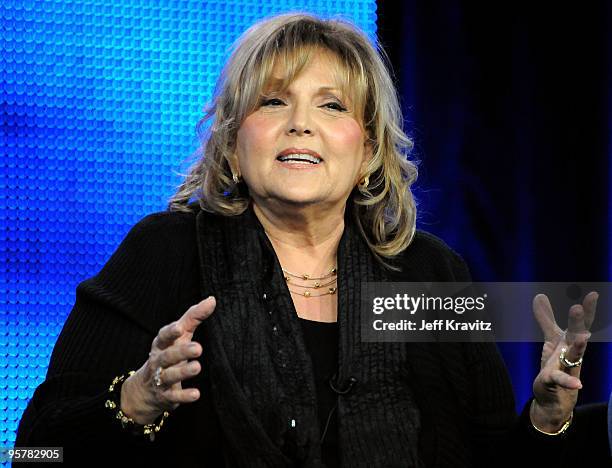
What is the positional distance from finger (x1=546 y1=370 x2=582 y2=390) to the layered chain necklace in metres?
0.52

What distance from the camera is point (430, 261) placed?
2023 mm

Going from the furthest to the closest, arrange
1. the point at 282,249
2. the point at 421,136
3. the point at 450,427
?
1. the point at 421,136
2. the point at 282,249
3. the point at 450,427

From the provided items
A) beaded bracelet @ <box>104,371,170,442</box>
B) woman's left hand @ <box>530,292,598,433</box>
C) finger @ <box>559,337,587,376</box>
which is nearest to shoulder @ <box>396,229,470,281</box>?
woman's left hand @ <box>530,292,598,433</box>

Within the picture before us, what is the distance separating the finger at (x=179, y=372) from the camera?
4.59ft

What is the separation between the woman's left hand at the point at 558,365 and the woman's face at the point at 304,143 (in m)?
0.47

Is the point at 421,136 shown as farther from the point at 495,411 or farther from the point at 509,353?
the point at 495,411

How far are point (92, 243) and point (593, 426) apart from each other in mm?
1149

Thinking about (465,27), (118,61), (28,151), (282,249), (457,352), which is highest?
(465,27)

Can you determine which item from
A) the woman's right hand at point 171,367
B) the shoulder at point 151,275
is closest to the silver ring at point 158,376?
the woman's right hand at point 171,367

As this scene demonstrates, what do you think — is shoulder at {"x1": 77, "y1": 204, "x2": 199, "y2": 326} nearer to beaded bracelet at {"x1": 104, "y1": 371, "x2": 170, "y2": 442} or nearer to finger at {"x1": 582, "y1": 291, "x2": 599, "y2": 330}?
beaded bracelet at {"x1": 104, "y1": 371, "x2": 170, "y2": 442}

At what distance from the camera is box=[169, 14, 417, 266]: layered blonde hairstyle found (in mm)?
1907

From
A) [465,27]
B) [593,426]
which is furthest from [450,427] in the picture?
[465,27]

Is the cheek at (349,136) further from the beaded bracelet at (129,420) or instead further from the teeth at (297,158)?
the beaded bracelet at (129,420)

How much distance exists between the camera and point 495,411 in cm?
187
